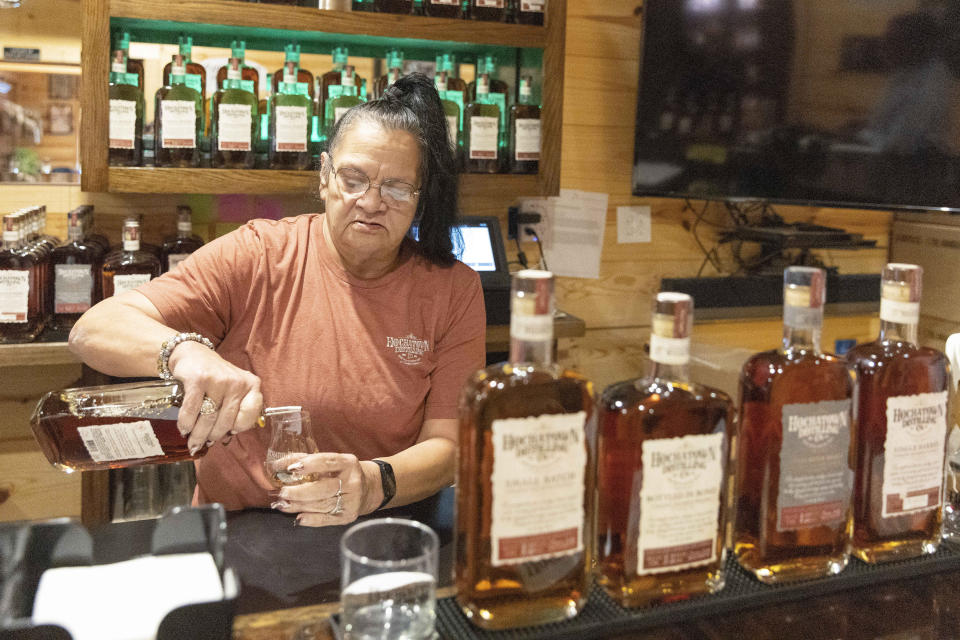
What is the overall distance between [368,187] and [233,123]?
0.76m

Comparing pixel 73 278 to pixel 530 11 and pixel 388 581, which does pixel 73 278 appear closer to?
pixel 530 11

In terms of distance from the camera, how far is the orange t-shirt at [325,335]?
1517 mm

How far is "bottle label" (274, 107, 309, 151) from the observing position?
2135mm

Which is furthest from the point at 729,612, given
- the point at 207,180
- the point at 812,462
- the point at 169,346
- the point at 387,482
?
the point at 207,180

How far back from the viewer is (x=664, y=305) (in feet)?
2.41

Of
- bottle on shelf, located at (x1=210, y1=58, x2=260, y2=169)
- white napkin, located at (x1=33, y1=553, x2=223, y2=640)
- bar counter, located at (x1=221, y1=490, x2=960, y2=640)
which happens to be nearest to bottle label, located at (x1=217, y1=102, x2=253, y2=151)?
bottle on shelf, located at (x1=210, y1=58, x2=260, y2=169)

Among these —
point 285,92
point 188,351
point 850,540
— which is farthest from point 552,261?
point 850,540

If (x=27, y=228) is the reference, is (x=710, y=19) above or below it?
above

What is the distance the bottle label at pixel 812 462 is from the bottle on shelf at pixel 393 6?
176cm

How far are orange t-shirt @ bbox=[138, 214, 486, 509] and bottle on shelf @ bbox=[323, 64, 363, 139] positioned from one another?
588mm

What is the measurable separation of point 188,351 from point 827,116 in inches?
76.5

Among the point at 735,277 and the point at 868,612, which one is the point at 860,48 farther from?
the point at 868,612

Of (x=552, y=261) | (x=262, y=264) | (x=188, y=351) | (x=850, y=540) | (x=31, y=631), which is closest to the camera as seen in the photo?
(x=31, y=631)

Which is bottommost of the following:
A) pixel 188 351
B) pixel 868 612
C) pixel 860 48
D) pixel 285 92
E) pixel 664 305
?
pixel 868 612
